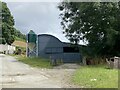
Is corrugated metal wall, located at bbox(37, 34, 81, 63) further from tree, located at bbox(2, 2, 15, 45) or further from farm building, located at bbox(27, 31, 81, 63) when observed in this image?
tree, located at bbox(2, 2, 15, 45)

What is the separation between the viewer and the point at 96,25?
3562cm

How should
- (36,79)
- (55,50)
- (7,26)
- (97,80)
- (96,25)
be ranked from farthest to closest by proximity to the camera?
(7,26) < (55,50) < (96,25) < (36,79) < (97,80)

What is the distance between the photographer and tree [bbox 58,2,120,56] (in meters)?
33.9

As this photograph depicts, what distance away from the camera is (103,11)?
34.1 metres

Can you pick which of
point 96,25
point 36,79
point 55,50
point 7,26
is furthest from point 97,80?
point 7,26

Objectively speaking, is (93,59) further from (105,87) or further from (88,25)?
(105,87)

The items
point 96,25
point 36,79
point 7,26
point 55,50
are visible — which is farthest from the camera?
point 7,26

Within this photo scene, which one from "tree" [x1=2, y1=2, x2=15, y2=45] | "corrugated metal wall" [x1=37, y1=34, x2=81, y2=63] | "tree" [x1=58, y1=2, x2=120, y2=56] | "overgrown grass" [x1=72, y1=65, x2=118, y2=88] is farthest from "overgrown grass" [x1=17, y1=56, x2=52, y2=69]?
"tree" [x1=2, y1=2, x2=15, y2=45]

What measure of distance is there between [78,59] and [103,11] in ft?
54.6

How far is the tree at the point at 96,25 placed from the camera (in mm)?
33866

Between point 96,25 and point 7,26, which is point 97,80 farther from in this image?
point 7,26

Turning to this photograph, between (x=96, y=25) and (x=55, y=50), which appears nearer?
(x=96, y=25)

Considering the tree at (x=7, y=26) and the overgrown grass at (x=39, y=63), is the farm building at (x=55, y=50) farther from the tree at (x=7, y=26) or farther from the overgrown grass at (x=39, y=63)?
the tree at (x=7, y=26)

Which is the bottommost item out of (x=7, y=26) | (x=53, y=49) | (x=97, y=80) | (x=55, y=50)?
(x=97, y=80)
